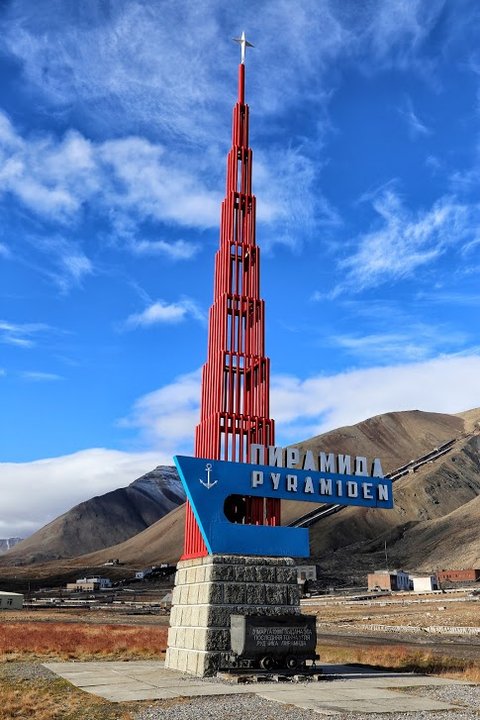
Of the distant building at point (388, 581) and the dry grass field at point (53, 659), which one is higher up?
the distant building at point (388, 581)

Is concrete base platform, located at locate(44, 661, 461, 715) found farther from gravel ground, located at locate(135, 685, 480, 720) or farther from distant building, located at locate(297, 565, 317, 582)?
distant building, located at locate(297, 565, 317, 582)

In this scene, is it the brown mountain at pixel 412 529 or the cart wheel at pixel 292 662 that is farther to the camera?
the brown mountain at pixel 412 529

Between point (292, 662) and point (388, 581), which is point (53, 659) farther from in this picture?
point (388, 581)

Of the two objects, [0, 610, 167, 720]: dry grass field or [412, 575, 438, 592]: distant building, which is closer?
[0, 610, 167, 720]: dry grass field

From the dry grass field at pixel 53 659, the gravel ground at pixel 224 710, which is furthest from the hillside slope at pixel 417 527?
the gravel ground at pixel 224 710

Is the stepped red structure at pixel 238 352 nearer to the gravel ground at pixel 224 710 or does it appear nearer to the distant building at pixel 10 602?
the gravel ground at pixel 224 710

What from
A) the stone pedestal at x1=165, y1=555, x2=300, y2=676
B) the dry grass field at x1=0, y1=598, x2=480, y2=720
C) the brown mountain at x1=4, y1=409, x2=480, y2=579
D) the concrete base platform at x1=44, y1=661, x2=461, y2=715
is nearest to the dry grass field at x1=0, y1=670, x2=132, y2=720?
the dry grass field at x1=0, y1=598, x2=480, y2=720

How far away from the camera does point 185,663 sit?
Answer: 24.1 m

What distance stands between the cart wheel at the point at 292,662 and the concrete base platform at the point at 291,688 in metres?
1.04

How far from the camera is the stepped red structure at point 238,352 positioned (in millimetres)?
27453

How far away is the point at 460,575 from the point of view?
105 metres

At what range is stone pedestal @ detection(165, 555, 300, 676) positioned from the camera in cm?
2303

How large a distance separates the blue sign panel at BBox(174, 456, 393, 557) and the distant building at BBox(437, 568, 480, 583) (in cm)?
8521

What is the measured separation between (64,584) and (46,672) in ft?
521
